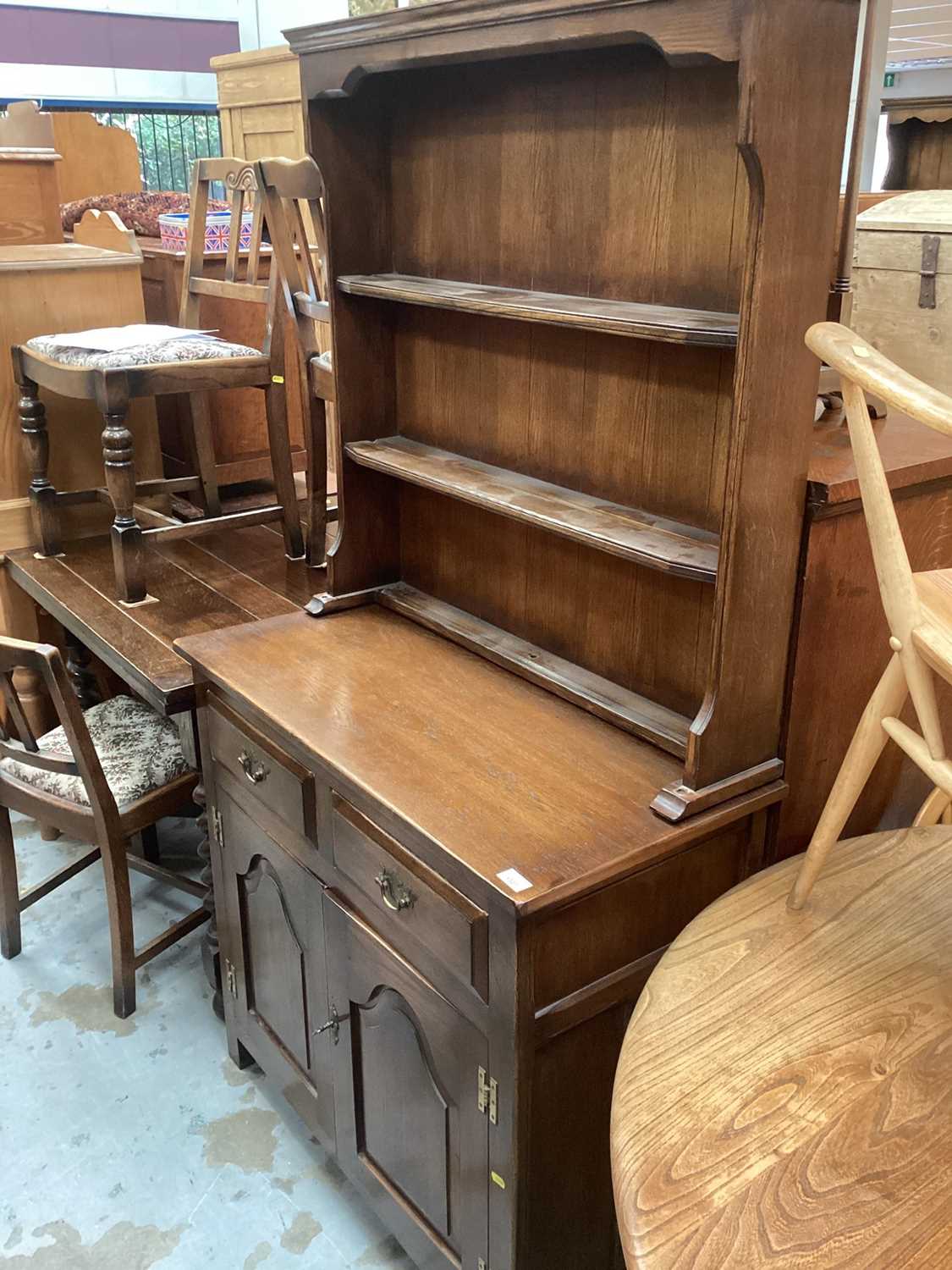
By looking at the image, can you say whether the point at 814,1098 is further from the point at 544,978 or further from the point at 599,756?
the point at 599,756

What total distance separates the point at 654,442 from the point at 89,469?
7.42 feet

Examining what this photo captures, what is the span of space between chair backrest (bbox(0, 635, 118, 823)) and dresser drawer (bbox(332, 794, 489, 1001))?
0.79 m

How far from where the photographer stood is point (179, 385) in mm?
2652

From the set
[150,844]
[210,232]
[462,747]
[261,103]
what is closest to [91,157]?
[261,103]

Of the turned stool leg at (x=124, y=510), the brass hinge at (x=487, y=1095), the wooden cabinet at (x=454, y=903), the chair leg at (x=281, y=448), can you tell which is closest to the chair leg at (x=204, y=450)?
the chair leg at (x=281, y=448)

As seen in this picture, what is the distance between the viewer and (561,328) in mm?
1661

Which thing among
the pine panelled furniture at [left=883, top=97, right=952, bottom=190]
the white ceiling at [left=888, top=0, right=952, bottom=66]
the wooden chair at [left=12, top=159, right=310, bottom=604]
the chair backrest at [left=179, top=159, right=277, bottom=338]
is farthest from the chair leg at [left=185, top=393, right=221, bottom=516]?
the white ceiling at [left=888, top=0, right=952, bottom=66]

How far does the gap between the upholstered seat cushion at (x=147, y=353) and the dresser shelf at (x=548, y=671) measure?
934mm

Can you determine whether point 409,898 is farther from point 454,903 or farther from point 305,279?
point 305,279

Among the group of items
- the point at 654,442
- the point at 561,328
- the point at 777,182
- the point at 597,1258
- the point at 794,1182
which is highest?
the point at 777,182

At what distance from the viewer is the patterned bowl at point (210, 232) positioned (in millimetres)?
3387

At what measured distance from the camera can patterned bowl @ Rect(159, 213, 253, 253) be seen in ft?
11.1

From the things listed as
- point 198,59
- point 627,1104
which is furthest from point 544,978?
point 198,59

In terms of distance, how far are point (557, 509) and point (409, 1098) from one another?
0.88 m
